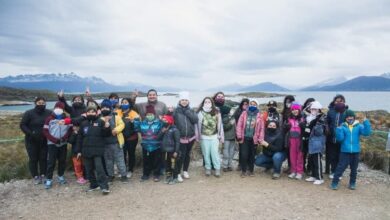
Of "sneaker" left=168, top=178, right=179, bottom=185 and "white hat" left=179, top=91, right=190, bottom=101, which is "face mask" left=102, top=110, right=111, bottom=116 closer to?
"white hat" left=179, top=91, right=190, bottom=101

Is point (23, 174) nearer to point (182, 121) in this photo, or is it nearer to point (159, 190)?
point (159, 190)

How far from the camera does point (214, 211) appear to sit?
516 centimetres

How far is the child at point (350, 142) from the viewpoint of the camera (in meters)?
6.12

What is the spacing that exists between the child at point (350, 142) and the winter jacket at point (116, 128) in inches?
192

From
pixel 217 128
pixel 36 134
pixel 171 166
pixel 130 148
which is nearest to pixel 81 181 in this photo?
pixel 130 148

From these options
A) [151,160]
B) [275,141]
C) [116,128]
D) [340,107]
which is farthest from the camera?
[275,141]

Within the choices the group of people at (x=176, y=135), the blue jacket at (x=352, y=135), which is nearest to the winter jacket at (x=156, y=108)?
the group of people at (x=176, y=135)

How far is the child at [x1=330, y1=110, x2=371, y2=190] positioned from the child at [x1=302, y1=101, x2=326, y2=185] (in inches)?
15.9

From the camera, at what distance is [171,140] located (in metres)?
6.83

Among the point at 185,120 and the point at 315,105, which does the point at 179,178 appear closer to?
the point at 185,120

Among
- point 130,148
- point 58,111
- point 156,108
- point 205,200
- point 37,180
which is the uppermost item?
point 156,108

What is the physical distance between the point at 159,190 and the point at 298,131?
141 inches

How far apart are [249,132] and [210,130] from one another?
39.1 inches

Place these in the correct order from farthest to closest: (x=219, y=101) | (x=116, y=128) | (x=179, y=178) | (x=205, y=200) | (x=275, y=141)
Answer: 1. (x=219, y=101)
2. (x=275, y=141)
3. (x=179, y=178)
4. (x=116, y=128)
5. (x=205, y=200)
